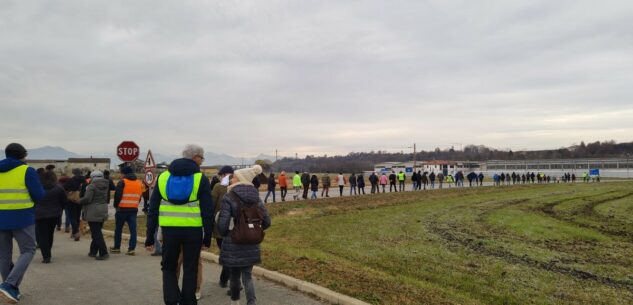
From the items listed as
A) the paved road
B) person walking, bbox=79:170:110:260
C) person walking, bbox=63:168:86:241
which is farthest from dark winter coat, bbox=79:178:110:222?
person walking, bbox=63:168:86:241

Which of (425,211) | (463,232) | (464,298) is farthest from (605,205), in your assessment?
(464,298)

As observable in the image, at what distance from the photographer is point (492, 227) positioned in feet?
56.1

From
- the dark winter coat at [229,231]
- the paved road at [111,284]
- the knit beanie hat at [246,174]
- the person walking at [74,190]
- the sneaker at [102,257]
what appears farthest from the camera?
the person walking at [74,190]

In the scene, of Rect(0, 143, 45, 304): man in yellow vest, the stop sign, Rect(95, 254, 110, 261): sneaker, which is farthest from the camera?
the stop sign

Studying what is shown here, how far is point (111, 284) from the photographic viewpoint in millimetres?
6738

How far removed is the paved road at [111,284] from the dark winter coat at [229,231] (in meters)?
1.18

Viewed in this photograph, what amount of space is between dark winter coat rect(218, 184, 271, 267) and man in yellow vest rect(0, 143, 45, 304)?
2.81 m

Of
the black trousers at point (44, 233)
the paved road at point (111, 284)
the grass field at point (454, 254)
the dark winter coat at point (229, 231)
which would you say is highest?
the dark winter coat at point (229, 231)

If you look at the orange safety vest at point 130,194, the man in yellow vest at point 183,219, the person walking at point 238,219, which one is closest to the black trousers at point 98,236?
the orange safety vest at point 130,194

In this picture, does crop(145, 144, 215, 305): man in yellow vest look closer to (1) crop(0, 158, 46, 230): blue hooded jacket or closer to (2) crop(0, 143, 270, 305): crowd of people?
(2) crop(0, 143, 270, 305): crowd of people

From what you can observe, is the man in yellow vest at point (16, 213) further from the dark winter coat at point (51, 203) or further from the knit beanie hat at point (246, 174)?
the knit beanie hat at point (246, 174)

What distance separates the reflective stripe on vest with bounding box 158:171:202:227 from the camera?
4770 millimetres

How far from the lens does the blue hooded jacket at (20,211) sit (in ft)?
18.7

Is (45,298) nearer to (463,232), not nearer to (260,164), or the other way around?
(260,164)
